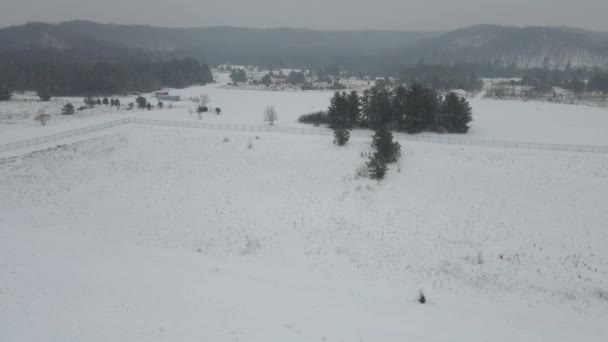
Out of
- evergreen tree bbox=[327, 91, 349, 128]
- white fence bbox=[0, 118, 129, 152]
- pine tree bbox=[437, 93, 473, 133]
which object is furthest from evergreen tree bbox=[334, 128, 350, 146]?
→ white fence bbox=[0, 118, 129, 152]

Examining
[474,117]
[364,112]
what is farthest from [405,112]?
[474,117]

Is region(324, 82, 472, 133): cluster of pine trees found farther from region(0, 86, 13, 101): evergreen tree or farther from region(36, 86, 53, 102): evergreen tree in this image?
region(0, 86, 13, 101): evergreen tree

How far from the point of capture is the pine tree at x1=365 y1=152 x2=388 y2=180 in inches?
1364

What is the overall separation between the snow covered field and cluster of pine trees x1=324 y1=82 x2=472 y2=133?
21.8 ft

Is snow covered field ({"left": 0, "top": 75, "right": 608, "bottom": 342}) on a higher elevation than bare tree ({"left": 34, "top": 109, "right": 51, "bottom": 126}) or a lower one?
lower

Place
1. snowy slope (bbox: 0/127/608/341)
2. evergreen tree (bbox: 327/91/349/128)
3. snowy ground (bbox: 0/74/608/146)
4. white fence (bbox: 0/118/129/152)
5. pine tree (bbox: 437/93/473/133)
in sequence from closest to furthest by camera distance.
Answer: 1. snowy slope (bbox: 0/127/608/341)
2. white fence (bbox: 0/118/129/152)
3. pine tree (bbox: 437/93/473/133)
4. snowy ground (bbox: 0/74/608/146)
5. evergreen tree (bbox: 327/91/349/128)

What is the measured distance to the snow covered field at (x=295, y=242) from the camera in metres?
16.2

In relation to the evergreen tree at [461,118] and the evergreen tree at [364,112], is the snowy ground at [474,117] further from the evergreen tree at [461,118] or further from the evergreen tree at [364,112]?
the evergreen tree at [364,112]

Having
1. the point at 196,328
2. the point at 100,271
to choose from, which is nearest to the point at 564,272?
the point at 196,328

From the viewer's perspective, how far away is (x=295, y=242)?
84.6ft

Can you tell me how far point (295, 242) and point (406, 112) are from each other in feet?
95.7

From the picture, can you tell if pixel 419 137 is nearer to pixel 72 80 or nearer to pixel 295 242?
pixel 295 242

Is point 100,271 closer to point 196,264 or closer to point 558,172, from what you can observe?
point 196,264

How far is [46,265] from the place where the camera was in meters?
21.3
